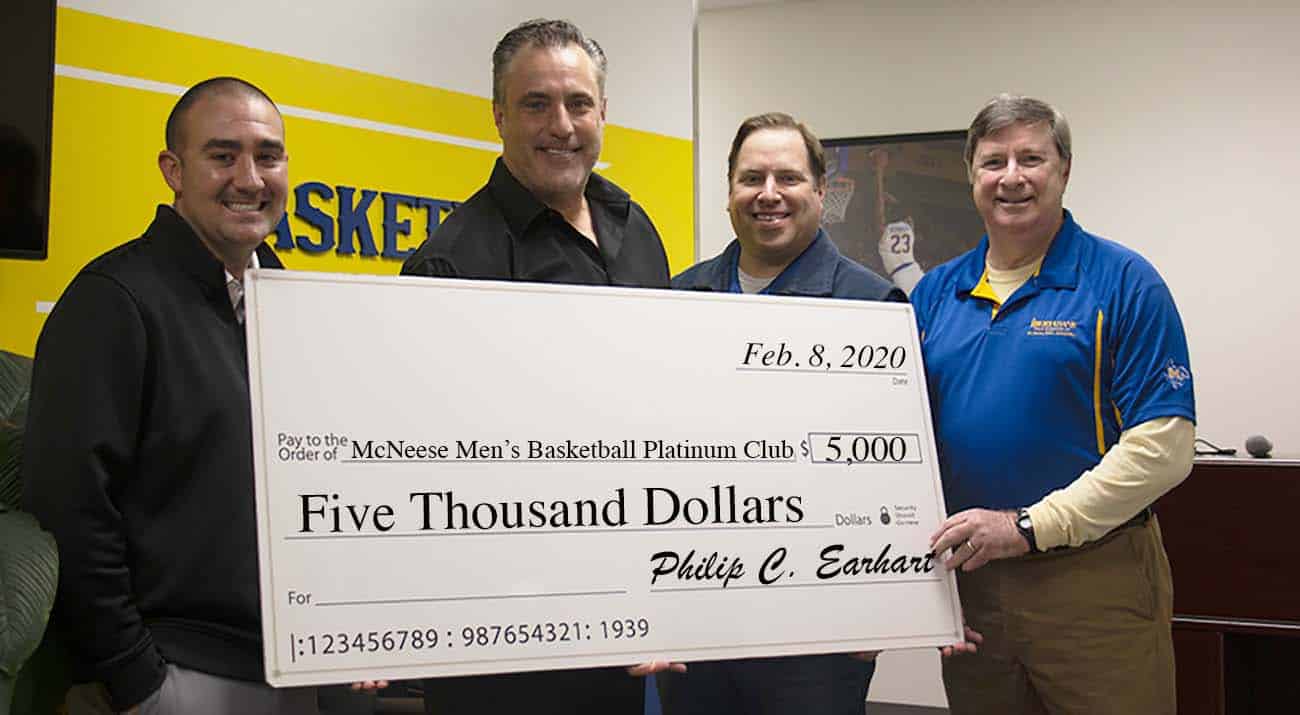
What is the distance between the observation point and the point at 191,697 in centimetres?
188

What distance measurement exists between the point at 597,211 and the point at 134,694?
3.93 ft

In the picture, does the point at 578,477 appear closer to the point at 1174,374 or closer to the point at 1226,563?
the point at 1174,374

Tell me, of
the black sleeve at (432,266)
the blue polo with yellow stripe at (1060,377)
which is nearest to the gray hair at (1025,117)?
the blue polo with yellow stripe at (1060,377)

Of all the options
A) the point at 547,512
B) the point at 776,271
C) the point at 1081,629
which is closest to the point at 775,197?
the point at 776,271

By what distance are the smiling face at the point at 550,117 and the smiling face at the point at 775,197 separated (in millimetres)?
345

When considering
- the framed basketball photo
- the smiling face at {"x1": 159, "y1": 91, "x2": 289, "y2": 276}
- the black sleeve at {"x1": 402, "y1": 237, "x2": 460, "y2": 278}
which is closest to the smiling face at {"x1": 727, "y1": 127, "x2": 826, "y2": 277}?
the black sleeve at {"x1": 402, "y1": 237, "x2": 460, "y2": 278}

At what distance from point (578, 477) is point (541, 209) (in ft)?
1.76

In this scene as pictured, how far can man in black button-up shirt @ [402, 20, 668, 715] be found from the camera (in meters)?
2.10

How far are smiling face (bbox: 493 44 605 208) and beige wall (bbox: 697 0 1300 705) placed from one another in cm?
347

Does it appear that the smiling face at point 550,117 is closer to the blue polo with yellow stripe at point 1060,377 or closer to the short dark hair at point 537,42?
the short dark hair at point 537,42

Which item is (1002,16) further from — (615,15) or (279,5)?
(279,5)

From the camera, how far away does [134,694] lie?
71.2 inches

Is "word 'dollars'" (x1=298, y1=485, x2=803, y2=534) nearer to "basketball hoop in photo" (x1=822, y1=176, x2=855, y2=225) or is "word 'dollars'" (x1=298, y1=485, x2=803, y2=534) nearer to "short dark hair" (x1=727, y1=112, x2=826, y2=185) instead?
"short dark hair" (x1=727, y1=112, x2=826, y2=185)

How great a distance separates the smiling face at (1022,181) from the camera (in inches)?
88.7
